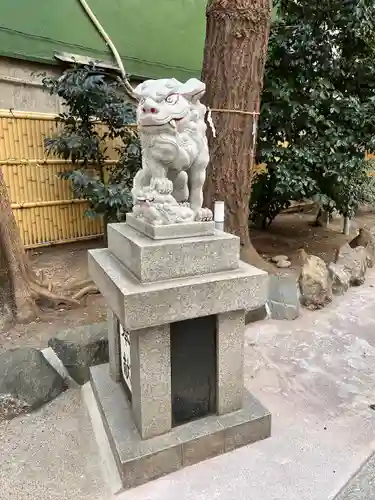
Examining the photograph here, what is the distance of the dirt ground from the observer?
3279 millimetres

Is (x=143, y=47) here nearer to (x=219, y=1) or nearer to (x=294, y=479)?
(x=219, y=1)

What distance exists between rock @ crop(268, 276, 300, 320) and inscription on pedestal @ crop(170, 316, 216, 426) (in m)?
1.70

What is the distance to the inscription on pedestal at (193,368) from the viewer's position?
1.95 meters

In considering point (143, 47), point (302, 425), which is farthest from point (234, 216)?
point (143, 47)

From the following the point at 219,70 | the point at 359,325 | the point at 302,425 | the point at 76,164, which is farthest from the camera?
the point at 76,164

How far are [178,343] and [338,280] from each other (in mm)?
2721

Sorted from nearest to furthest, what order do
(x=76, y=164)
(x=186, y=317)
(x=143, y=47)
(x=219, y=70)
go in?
(x=186, y=317) < (x=219, y=70) < (x=76, y=164) < (x=143, y=47)

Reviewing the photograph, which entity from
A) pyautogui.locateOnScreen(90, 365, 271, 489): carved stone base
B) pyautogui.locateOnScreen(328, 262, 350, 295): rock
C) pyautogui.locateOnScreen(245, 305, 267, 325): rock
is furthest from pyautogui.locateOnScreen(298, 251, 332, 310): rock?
pyautogui.locateOnScreen(90, 365, 271, 489): carved stone base

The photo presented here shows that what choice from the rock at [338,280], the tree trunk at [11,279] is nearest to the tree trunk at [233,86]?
the rock at [338,280]

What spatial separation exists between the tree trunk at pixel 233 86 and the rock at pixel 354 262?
1462mm

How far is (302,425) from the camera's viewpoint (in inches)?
87.6

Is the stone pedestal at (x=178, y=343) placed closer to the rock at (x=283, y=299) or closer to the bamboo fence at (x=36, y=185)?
the rock at (x=283, y=299)

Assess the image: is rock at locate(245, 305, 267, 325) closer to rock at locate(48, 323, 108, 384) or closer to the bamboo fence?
rock at locate(48, 323, 108, 384)

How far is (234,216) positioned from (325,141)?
1786 mm
